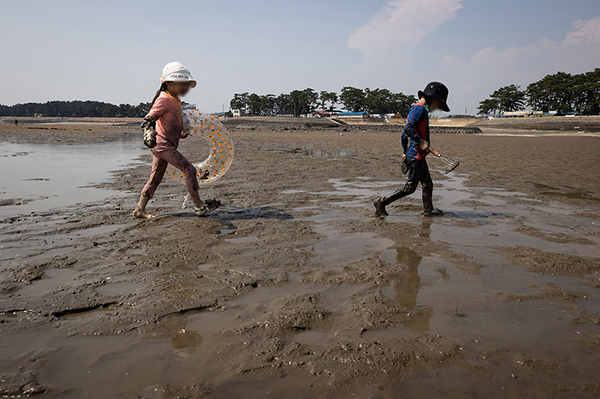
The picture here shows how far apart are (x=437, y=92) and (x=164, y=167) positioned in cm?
439

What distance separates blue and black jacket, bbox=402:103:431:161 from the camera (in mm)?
5734

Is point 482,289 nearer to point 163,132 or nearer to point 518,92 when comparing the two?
point 163,132

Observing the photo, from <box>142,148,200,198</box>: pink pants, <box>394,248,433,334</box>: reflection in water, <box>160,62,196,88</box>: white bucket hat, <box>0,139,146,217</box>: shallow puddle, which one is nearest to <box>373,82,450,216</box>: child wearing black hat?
<box>394,248,433,334</box>: reflection in water

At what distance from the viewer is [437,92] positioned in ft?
18.6

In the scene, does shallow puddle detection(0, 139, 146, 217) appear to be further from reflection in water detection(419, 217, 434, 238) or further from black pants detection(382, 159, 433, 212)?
reflection in water detection(419, 217, 434, 238)

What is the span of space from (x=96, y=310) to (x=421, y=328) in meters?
2.58

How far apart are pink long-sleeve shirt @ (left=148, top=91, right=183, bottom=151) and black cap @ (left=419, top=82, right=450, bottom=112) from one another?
376 cm

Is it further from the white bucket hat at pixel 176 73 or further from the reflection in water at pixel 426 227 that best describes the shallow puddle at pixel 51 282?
the reflection in water at pixel 426 227

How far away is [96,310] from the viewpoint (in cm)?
299

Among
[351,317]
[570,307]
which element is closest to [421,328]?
[351,317]

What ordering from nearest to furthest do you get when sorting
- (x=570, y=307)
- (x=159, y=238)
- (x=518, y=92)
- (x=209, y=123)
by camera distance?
(x=570, y=307)
(x=159, y=238)
(x=209, y=123)
(x=518, y=92)

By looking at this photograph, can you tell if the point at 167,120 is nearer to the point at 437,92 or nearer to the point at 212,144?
the point at 212,144

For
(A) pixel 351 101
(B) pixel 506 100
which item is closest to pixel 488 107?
(B) pixel 506 100

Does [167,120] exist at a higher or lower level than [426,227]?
higher
